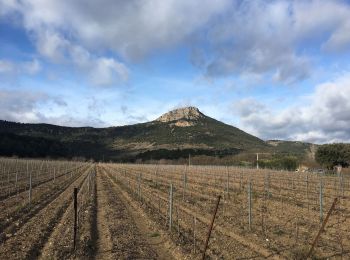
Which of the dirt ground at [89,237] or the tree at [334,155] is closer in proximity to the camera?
the dirt ground at [89,237]

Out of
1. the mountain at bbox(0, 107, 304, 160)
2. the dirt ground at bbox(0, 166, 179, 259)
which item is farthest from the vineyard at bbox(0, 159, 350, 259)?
the mountain at bbox(0, 107, 304, 160)

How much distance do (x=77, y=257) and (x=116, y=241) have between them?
74.8 inches

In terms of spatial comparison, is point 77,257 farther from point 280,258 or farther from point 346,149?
point 346,149

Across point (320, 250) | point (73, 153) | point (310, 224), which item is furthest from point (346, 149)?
point (73, 153)

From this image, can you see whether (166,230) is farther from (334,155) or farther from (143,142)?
(143,142)

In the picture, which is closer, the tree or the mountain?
the tree

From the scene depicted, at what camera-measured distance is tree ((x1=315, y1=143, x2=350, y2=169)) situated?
73.3 meters

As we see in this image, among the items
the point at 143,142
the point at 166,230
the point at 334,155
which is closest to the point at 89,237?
the point at 166,230

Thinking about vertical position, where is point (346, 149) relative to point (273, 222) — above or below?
above

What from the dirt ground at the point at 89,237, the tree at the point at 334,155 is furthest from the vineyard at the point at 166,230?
the tree at the point at 334,155

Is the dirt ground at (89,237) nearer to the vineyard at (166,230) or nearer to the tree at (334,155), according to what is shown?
the vineyard at (166,230)

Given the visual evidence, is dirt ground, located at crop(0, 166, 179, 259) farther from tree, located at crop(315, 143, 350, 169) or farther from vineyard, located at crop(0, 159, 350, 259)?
tree, located at crop(315, 143, 350, 169)

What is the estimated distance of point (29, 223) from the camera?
15.1 metres

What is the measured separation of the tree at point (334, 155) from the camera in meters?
73.3
